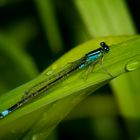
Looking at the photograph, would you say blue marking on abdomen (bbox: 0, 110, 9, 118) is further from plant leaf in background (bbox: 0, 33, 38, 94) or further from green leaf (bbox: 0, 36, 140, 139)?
plant leaf in background (bbox: 0, 33, 38, 94)

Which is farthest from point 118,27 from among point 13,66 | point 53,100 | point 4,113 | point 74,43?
point 4,113

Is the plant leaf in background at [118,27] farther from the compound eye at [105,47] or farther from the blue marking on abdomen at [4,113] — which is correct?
the blue marking on abdomen at [4,113]

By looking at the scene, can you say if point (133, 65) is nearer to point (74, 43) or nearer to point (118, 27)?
point (118, 27)

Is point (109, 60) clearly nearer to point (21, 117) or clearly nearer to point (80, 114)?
point (21, 117)

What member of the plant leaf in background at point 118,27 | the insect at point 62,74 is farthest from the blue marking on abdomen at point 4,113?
the plant leaf in background at point 118,27

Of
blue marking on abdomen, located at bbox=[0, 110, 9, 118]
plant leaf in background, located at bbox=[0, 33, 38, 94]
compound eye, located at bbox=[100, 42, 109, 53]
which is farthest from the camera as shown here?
plant leaf in background, located at bbox=[0, 33, 38, 94]

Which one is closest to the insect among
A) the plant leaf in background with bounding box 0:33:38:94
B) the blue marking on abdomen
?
the blue marking on abdomen
